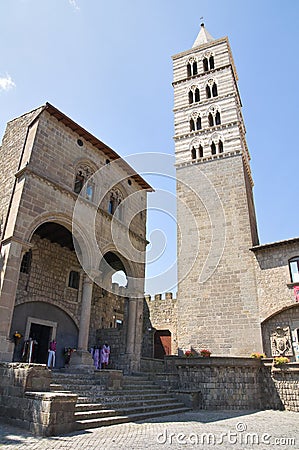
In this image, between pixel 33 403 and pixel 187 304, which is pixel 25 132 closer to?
pixel 33 403

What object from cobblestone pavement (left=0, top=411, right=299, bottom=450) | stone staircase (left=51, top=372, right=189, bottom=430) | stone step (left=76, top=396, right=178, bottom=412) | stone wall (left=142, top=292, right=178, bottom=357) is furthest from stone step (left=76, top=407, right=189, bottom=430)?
stone wall (left=142, top=292, right=178, bottom=357)

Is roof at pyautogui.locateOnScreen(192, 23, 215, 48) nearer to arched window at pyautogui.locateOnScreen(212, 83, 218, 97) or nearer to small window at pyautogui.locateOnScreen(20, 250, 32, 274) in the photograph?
arched window at pyautogui.locateOnScreen(212, 83, 218, 97)

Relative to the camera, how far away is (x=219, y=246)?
60.9 feet

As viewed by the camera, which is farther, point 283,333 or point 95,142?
point 95,142

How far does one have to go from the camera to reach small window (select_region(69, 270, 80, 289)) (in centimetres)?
1678

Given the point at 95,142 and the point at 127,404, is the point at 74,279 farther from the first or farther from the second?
the point at 127,404

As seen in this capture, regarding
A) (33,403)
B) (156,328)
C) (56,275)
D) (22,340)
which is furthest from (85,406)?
(156,328)

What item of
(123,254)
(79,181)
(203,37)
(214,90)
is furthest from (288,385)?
(203,37)

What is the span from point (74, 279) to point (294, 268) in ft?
35.7

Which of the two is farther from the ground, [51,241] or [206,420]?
[51,241]

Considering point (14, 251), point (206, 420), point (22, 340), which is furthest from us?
point (22, 340)

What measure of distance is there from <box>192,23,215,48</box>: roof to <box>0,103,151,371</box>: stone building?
16155 mm

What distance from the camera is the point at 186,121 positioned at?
2397 cm

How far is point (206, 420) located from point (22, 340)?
28.2 feet
